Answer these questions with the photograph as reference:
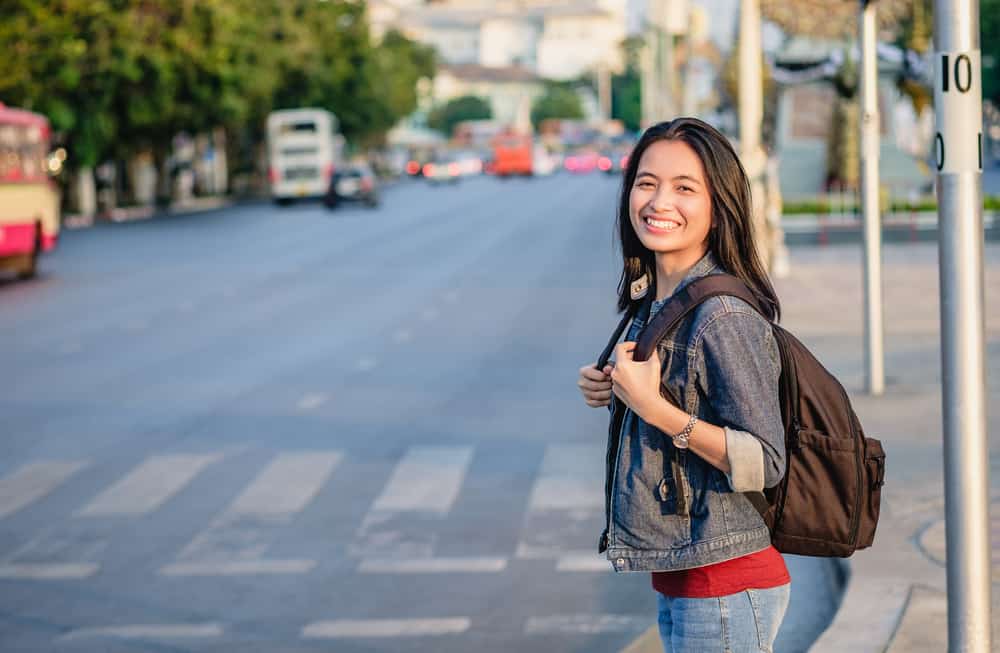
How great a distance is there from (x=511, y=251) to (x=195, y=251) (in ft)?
23.8

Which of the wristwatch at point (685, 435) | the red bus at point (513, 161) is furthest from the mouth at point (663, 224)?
the red bus at point (513, 161)

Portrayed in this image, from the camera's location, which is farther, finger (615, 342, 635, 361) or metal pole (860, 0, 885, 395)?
metal pole (860, 0, 885, 395)

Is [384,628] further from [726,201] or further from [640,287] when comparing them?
[726,201]

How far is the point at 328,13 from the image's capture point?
9488cm

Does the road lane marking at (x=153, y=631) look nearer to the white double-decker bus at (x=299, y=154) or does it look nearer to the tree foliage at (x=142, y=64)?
the tree foliage at (x=142, y=64)

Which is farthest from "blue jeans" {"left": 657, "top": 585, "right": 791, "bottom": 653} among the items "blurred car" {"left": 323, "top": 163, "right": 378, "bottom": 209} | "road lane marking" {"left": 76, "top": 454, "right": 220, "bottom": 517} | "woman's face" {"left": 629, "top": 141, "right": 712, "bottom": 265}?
"blurred car" {"left": 323, "top": 163, "right": 378, "bottom": 209}

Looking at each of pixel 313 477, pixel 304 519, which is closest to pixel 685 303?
pixel 304 519

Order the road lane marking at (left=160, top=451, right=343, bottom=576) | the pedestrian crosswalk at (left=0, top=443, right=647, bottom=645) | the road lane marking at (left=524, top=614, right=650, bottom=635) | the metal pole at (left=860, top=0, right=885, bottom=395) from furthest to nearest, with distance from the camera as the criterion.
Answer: the metal pole at (left=860, top=0, right=885, bottom=395) < the road lane marking at (left=160, top=451, right=343, bottom=576) < the pedestrian crosswalk at (left=0, top=443, right=647, bottom=645) < the road lane marking at (left=524, top=614, right=650, bottom=635)

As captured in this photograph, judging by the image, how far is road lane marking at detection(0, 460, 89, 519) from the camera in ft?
34.1

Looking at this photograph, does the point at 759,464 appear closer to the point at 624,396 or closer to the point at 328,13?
the point at 624,396

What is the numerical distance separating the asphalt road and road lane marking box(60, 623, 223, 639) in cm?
2

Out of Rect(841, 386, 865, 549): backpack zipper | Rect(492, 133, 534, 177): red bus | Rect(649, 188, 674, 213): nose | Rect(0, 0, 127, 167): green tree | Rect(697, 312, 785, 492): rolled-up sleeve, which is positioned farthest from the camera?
Rect(492, 133, 534, 177): red bus

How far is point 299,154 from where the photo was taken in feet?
230

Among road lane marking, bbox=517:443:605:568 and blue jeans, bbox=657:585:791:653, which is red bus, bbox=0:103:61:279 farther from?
blue jeans, bbox=657:585:791:653
